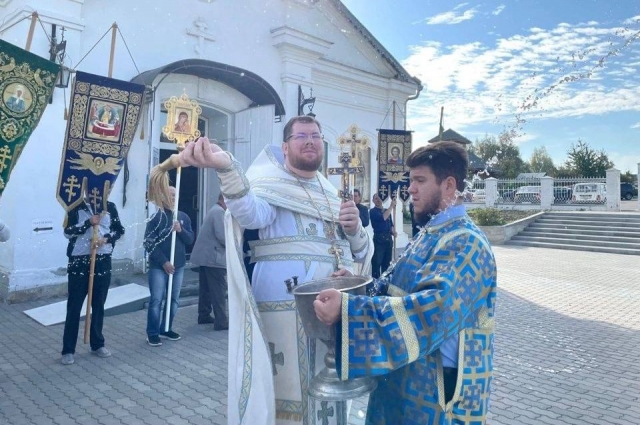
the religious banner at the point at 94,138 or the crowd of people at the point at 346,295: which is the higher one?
the religious banner at the point at 94,138

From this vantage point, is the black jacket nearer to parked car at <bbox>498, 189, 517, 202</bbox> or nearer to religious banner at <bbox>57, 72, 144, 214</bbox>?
religious banner at <bbox>57, 72, 144, 214</bbox>

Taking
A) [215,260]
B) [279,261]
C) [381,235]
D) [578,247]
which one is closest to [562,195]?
[578,247]

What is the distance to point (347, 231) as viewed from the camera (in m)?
2.74

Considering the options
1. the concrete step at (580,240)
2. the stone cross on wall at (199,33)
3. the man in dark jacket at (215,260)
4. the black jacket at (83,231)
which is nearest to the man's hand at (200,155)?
the black jacket at (83,231)

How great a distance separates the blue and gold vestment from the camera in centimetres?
164

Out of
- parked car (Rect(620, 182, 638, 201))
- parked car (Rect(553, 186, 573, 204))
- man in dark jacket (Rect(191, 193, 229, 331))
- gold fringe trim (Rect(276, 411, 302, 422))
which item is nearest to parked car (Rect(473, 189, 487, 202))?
parked car (Rect(553, 186, 573, 204))

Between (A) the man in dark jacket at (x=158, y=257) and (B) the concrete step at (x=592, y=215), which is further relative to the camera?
(B) the concrete step at (x=592, y=215)

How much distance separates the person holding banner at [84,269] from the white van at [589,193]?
24175 mm

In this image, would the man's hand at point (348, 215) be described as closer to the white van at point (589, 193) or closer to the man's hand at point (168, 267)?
the man's hand at point (168, 267)

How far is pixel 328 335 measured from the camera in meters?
1.77

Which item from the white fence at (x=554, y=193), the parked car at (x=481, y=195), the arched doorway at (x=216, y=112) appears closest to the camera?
the arched doorway at (x=216, y=112)

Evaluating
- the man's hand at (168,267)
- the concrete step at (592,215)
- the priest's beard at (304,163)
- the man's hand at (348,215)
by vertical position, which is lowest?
the man's hand at (168,267)

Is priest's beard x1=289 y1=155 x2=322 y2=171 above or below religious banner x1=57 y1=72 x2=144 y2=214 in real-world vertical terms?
below

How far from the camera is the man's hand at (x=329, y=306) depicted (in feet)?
5.54
